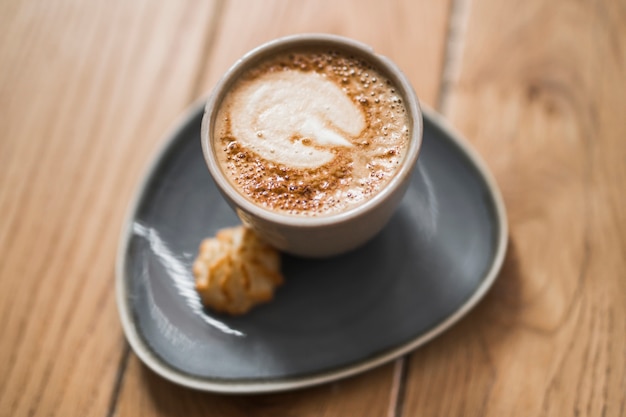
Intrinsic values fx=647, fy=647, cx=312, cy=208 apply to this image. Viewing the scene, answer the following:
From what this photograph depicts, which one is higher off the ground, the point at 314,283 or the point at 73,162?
the point at 73,162

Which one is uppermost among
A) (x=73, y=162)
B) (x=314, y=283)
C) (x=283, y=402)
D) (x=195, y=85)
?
(x=195, y=85)

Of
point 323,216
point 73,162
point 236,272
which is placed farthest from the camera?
point 73,162

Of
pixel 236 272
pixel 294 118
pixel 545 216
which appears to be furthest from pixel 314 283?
pixel 545 216

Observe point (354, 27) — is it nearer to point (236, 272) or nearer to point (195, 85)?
point (195, 85)

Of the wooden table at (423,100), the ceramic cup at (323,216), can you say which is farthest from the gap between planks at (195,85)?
the ceramic cup at (323,216)

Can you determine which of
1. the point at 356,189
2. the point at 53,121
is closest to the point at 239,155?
the point at 356,189

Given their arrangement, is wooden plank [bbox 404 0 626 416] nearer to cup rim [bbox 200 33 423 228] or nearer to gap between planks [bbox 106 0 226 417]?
cup rim [bbox 200 33 423 228]

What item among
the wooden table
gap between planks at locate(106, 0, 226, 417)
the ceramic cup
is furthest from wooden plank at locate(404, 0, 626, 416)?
gap between planks at locate(106, 0, 226, 417)
